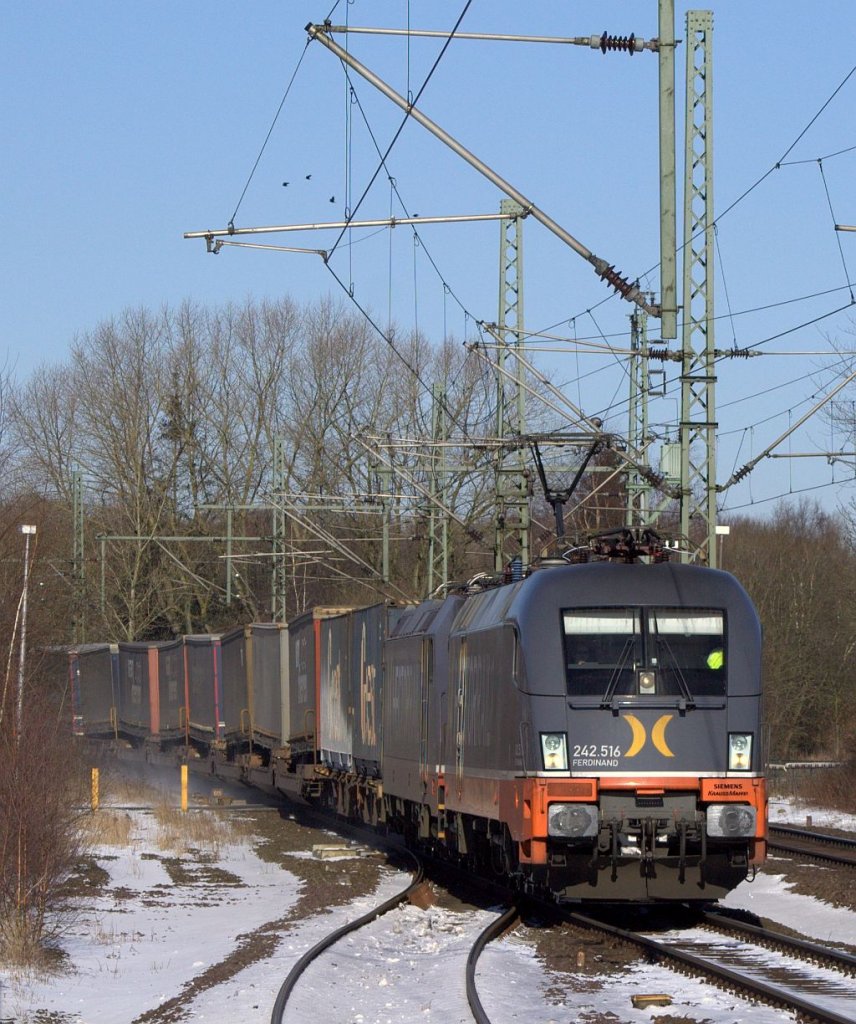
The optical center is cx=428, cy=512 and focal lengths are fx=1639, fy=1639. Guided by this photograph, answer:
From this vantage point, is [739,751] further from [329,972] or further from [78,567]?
[78,567]

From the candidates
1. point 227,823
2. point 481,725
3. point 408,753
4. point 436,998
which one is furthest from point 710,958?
point 227,823

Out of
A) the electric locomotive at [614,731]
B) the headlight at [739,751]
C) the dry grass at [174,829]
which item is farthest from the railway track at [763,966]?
the dry grass at [174,829]

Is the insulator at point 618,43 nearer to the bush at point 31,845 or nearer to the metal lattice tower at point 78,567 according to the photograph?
the bush at point 31,845

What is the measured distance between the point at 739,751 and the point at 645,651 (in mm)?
1134

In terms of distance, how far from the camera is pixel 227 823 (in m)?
27.6

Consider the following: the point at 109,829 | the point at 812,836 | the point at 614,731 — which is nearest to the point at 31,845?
the point at 614,731

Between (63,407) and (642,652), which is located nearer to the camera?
(642,652)

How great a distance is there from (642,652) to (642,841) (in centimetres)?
158

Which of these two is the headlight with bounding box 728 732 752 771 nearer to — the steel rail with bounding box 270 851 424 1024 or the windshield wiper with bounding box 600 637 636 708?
the windshield wiper with bounding box 600 637 636 708

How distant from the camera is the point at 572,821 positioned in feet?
43.5

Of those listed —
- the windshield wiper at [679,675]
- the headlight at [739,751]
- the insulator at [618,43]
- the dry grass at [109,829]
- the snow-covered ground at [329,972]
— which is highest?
the insulator at [618,43]

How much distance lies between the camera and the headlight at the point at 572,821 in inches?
521

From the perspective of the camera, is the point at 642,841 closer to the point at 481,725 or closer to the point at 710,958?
the point at 710,958

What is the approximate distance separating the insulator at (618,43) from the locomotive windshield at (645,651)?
16.5ft
